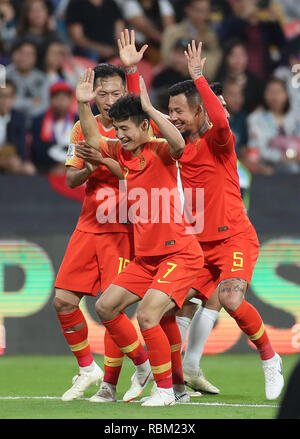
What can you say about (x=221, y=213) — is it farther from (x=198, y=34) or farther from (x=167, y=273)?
(x=198, y=34)

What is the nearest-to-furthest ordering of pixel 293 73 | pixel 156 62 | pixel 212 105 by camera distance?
pixel 212 105, pixel 293 73, pixel 156 62

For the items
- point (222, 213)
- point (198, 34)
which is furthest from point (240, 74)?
point (222, 213)

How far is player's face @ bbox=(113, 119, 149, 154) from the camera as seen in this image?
6.18 m

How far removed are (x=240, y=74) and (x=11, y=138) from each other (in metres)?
3.35

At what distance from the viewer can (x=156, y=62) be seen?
1313 centimetres

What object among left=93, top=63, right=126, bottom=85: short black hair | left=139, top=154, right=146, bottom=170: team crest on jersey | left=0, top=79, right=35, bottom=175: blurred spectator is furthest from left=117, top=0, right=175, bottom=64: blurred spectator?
left=139, top=154, right=146, bottom=170: team crest on jersey

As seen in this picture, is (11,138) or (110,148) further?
(11,138)

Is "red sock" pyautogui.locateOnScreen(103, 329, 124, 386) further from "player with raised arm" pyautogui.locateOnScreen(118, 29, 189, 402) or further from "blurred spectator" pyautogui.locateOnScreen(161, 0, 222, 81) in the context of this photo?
"blurred spectator" pyautogui.locateOnScreen(161, 0, 222, 81)

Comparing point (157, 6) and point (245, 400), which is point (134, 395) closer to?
point (245, 400)

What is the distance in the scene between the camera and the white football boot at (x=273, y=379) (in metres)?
6.69

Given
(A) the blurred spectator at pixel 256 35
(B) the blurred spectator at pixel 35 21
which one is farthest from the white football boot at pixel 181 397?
(A) the blurred spectator at pixel 256 35

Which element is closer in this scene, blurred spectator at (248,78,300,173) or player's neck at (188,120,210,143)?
player's neck at (188,120,210,143)

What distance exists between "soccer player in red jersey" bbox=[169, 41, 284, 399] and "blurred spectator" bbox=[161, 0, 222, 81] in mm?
6003
